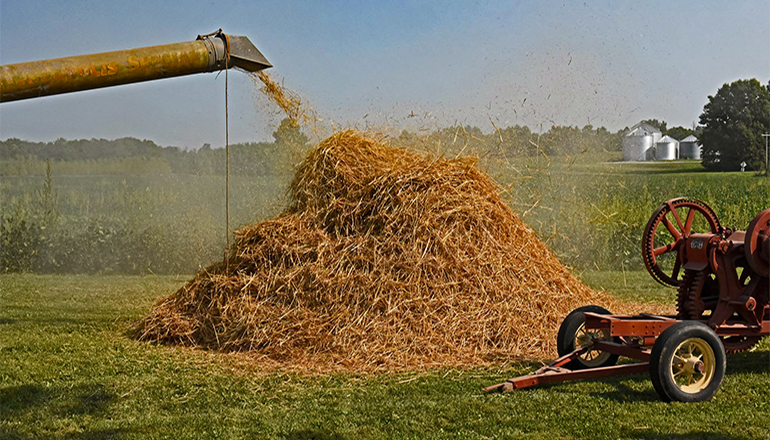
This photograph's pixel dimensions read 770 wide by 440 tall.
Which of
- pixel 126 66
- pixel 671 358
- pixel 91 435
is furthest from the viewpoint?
pixel 126 66

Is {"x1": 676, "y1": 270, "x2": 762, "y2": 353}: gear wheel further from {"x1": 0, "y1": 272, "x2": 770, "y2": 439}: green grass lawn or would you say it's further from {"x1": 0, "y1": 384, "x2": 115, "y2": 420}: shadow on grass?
{"x1": 0, "y1": 384, "x2": 115, "y2": 420}: shadow on grass

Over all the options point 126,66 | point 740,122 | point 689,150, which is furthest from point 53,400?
point 689,150

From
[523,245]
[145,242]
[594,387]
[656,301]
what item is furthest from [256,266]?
[145,242]

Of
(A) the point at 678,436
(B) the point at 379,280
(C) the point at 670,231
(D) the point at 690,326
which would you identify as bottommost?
(A) the point at 678,436

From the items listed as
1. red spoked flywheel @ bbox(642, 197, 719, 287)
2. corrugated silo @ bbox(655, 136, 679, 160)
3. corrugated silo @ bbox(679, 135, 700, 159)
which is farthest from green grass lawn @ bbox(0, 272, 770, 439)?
corrugated silo @ bbox(679, 135, 700, 159)

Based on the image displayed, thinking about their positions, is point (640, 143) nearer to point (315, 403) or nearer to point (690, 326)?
point (690, 326)

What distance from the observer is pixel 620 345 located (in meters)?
4.91

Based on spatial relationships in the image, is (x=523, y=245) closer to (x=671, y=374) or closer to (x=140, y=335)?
(x=671, y=374)

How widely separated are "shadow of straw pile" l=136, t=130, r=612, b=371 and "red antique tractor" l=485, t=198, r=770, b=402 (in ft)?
2.51

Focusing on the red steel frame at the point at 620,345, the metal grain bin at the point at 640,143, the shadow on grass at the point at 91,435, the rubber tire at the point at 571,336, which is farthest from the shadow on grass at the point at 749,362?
the metal grain bin at the point at 640,143

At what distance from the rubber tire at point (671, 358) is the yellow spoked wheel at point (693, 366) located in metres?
0.03

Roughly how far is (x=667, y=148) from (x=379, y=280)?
83.8 feet

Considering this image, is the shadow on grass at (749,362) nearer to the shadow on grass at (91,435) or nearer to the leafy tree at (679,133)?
the shadow on grass at (91,435)

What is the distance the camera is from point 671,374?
4426mm
